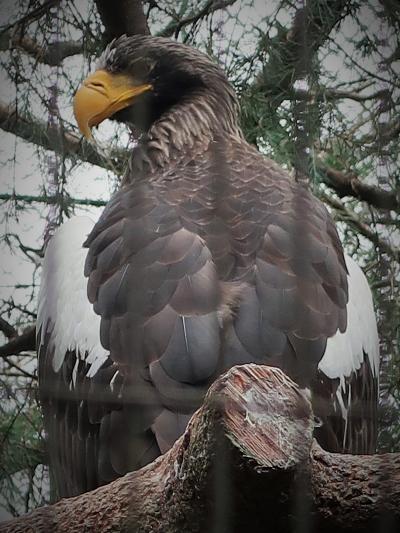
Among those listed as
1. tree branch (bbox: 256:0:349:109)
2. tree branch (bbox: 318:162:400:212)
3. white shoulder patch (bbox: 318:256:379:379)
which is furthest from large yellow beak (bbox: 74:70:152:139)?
white shoulder patch (bbox: 318:256:379:379)

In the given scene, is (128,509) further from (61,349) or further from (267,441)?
(61,349)

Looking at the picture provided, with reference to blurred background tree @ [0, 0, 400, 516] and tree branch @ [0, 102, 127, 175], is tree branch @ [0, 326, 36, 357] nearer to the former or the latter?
blurred background tree @ [0, 0, 400, 516]

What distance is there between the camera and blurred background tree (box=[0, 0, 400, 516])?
197 centimetres

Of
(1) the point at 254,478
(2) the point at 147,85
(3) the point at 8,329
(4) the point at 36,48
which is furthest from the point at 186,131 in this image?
(1) the point at 254,478

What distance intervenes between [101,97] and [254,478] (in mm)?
1350

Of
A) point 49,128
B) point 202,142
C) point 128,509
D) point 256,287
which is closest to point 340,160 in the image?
point 202,142

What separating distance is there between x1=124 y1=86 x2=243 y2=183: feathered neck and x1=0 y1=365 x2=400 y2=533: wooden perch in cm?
112

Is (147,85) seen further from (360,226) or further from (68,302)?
(68,302)

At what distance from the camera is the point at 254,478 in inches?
34.6

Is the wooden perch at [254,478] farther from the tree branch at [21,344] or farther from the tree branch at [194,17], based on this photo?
the tree branch at [194,17]

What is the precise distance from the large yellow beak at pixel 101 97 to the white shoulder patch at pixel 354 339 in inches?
26.0

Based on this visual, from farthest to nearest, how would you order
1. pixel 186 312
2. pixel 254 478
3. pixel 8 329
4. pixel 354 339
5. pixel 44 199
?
pixel 8 329, pixel 44 199, pixel 354 339, pixel 186 312, pixel 254 478

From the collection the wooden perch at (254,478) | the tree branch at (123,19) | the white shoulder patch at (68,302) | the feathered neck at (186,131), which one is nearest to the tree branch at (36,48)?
the tree branch at (123,19)

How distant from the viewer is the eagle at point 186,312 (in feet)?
4.31
